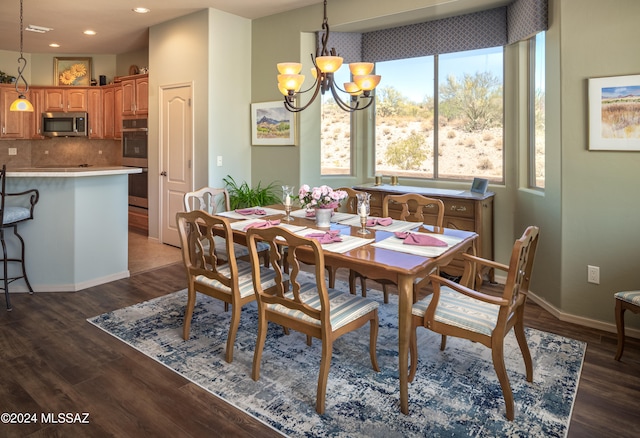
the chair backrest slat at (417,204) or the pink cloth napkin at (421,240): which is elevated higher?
the chair backrest slat at (417,204)

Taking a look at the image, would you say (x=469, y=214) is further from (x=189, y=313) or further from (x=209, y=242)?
(x=189, y=313)

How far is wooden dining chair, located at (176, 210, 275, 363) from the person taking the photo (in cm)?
258

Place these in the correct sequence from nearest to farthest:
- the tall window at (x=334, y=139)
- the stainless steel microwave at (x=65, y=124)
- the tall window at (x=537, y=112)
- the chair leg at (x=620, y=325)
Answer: the chair leg at (x=620, y=325) < the tall window at (x=537, y=112) < the tall window at (x=334, y=139) < the stainless steel microwave at (x=65, y=124)

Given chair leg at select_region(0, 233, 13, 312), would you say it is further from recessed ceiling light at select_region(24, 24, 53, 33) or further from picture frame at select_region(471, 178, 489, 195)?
picture frame at select_region(471, 178, 489, 195)

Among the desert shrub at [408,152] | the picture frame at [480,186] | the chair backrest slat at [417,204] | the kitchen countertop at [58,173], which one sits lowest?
the chair backrest slat at [417,204]

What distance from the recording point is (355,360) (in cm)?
270

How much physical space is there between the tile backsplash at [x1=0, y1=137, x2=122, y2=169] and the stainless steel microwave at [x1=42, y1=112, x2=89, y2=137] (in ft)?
1.51

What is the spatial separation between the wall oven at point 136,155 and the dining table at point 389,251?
3.40 m

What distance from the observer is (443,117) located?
15.7 ft

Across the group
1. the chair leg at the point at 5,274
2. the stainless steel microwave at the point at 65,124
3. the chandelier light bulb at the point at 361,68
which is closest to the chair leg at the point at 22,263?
the chair leg at the point at 5,274

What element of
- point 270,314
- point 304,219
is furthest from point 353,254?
point 304,219

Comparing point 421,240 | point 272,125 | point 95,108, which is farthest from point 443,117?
point 95,108

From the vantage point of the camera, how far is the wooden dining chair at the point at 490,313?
2039mm

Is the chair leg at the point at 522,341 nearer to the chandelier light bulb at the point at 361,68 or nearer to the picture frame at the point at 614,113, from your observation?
the picture frame at the point at 614,113
